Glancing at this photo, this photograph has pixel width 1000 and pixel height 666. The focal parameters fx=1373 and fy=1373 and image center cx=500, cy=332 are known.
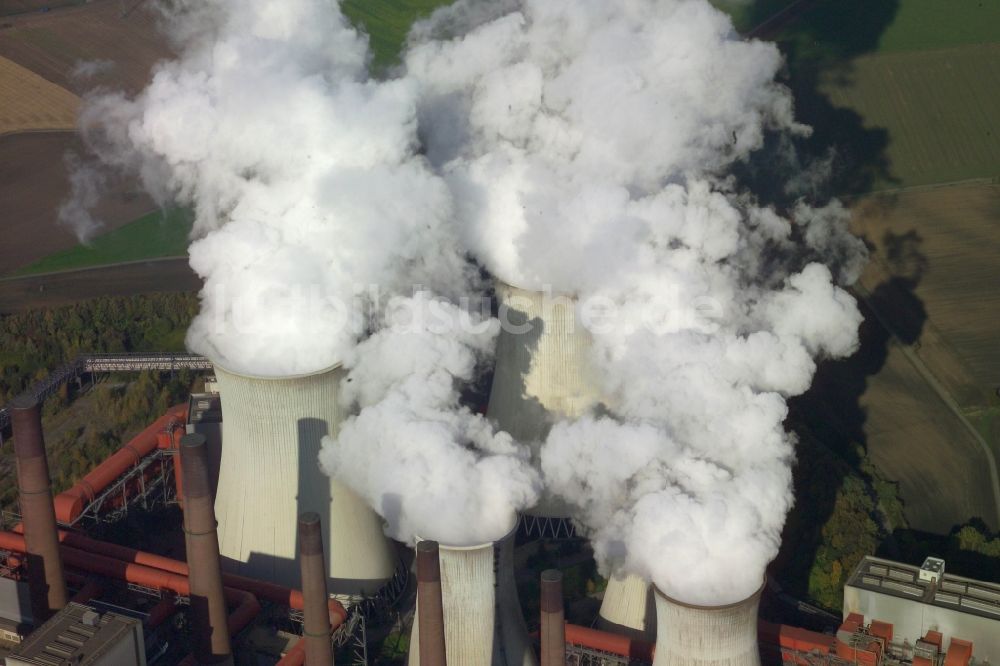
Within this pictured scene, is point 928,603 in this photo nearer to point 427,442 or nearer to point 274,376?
point 427,442

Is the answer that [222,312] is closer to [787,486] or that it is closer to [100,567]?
[100,567]

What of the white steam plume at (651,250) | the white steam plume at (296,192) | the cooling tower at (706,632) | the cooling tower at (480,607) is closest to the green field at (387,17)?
the white steam plume at (651,250)

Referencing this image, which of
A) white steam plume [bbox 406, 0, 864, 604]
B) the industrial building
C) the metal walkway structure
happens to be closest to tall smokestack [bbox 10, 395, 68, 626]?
the industrial building

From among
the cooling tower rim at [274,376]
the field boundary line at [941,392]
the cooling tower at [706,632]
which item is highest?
the cooling tower rim at [274,376]

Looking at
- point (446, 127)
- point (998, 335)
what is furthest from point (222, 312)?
point (998, 335)

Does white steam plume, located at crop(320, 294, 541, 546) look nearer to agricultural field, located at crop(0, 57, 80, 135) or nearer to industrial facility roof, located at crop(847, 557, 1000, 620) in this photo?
industrial facility roof, located at crop(847, 557, 1000, 620)

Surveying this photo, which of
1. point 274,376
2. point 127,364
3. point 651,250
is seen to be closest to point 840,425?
point 651,250

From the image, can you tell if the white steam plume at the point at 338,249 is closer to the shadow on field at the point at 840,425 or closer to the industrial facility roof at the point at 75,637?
the industrial facility roof at the point at 75,637
